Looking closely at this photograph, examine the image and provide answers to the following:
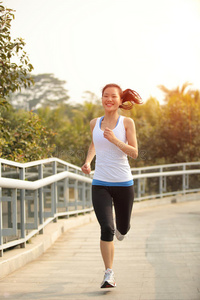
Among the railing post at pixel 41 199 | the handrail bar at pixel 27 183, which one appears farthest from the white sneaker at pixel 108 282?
the railing post at pixel 41 199

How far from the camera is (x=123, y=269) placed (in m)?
5.72

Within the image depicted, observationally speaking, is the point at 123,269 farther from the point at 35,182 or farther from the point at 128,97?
the point at 128,97

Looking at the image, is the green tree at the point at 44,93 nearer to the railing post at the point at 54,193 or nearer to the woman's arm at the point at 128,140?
the railing post at the point at 54,193

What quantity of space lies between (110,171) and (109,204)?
293mm

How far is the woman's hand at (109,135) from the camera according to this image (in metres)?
4.62

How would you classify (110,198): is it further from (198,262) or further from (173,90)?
(173,90)

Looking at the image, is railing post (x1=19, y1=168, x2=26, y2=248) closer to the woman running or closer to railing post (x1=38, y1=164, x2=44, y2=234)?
railing post (x1=38, y1=164, x2=44, y2=234)

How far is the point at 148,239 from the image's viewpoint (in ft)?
26.0

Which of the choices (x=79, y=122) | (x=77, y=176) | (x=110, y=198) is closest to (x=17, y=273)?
(x=110, y=198)

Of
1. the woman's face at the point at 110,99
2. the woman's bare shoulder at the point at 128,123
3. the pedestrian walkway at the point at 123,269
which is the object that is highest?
the woman's face at the point at 110,99

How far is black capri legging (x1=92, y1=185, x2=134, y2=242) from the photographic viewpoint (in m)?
4.73

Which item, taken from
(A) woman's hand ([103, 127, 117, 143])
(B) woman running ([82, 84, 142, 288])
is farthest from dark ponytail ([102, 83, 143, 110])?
(A) woman's hand ([103, 127, 117, 143])

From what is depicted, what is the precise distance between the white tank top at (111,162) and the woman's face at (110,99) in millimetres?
182

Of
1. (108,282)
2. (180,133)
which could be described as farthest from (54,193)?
(180,133)
